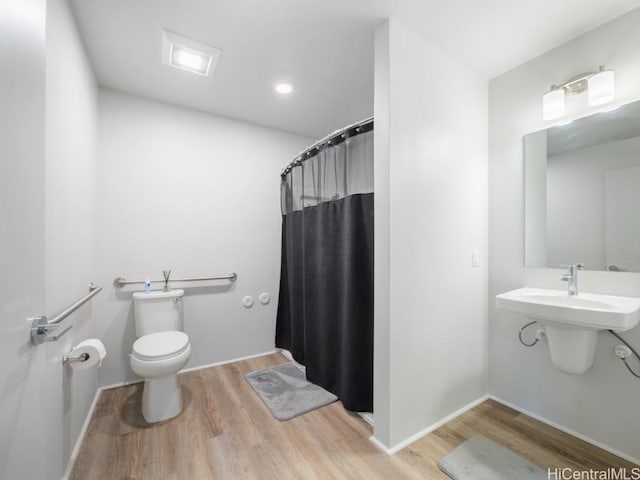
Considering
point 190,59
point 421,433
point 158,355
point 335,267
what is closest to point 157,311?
point 158,355

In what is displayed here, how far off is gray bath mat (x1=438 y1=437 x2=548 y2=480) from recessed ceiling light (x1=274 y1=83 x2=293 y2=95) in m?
2.64

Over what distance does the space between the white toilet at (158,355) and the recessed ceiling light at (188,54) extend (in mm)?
1694

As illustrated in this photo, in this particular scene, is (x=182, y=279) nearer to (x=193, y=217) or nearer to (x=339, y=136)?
(x=193, y=217)

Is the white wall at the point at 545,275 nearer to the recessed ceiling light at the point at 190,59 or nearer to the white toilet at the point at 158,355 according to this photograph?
the recessed ceiling light at the point at 190,59

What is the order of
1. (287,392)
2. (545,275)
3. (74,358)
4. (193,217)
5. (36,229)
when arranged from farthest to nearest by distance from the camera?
1. (193,217)
2. (287,392)
3. (545,275)
4. (74,358)
5. (36,229)

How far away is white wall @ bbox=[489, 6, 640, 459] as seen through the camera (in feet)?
4.77

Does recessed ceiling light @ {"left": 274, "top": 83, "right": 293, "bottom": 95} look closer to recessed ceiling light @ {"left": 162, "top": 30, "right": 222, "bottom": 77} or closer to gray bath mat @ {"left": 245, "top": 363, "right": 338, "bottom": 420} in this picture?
recessed ceiling light @ {"left": 162, "top": 30, "right": 222, "bottom": 77}

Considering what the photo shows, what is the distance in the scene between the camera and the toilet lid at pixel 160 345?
1657mm

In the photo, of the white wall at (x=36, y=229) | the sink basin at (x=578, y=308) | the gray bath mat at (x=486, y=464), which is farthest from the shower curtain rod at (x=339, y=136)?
the gray bath mat at (x=486, y=464)

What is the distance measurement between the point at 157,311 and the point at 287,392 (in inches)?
46.6

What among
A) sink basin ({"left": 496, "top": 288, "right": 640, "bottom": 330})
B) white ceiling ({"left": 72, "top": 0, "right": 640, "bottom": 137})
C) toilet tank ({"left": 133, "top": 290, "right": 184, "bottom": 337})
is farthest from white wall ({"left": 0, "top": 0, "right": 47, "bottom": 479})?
sink basin ({"left": 496, "top": 288, "right": 640, "bottom": 330})

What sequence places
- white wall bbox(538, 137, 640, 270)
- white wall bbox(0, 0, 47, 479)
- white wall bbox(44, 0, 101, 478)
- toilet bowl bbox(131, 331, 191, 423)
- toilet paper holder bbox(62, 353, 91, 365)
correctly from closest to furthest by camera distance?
1. white wall bbox(0, 0, 47, 479)
2. white wall bbox(44, 0, 101, 478)
3. toilet paper holder bbox(62, 353, 91, 365)
4. white wall bbox(538, 137, 640, 270)
5. toilet bowl bbox(131, 331, 191, 423)

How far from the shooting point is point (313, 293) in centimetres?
219

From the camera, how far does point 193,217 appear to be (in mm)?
2422
